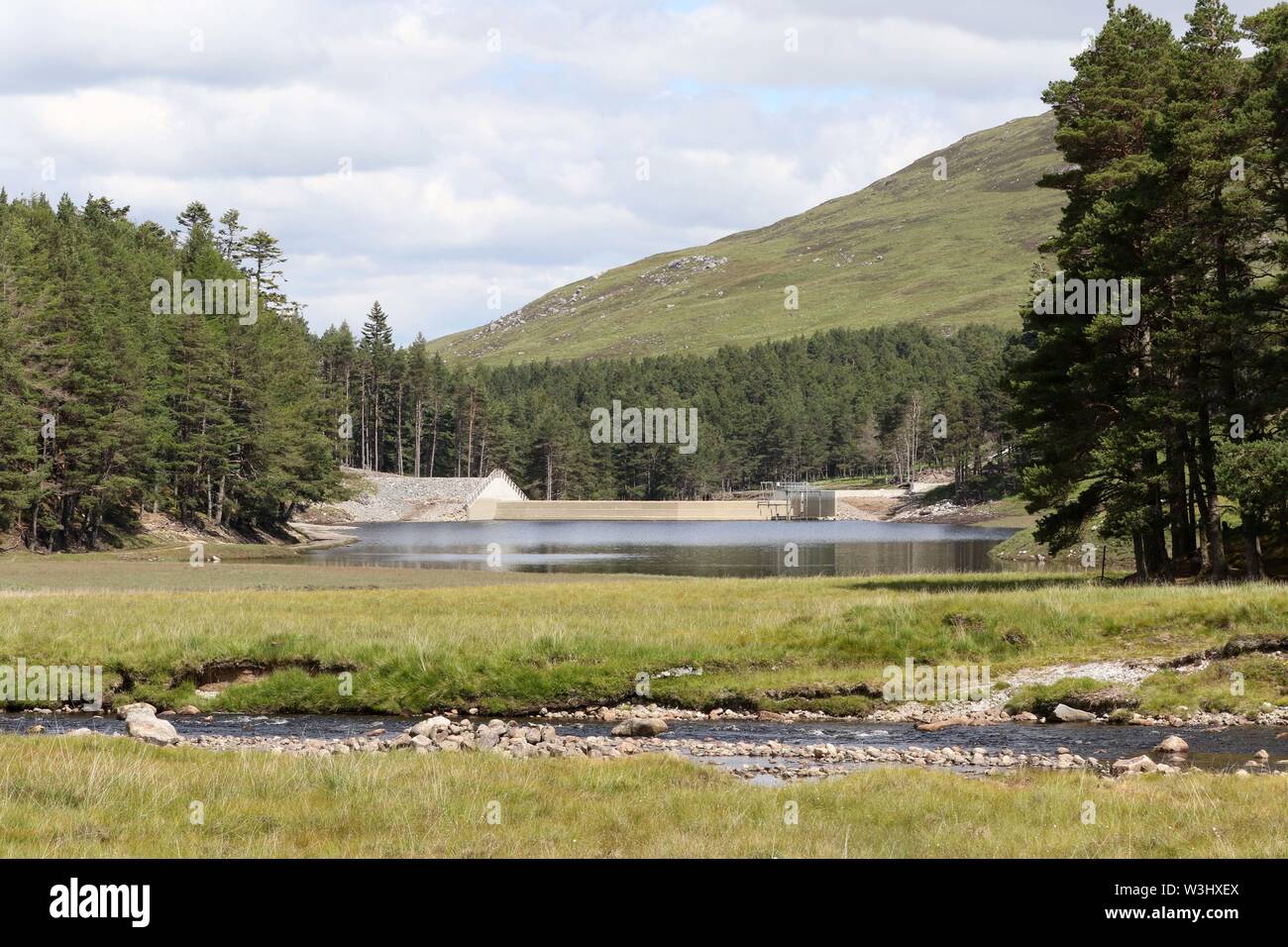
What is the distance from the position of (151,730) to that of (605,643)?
12788 mm

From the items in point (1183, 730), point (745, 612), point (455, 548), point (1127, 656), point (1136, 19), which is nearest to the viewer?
point (1183, 730)

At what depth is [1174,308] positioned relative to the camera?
45.0 m

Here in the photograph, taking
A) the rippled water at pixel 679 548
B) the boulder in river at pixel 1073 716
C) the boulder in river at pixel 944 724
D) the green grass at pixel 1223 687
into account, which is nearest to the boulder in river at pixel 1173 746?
the boulder in river at pixel 1073 716

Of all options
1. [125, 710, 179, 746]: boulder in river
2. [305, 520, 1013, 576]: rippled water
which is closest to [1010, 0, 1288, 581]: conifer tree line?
[305, 520, 1013, 576]: rippled water

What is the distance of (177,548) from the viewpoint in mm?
91688

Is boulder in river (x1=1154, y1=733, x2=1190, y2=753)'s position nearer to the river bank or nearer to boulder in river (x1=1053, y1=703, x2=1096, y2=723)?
the river bank

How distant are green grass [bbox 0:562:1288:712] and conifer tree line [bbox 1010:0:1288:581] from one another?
7736 mm

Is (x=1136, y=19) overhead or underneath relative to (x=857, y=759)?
overhead

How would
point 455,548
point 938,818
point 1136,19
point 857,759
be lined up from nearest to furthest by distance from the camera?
point 938,818 → point 857,759 → point 1136,19 → point 455,548

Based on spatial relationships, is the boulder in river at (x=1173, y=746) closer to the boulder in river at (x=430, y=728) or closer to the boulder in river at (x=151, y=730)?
the boulder in river at (x=430, y=728)

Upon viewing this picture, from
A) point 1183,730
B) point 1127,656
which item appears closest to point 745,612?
point 1127,656
